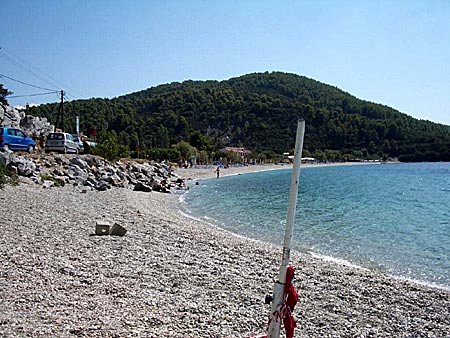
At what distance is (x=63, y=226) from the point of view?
12188mm

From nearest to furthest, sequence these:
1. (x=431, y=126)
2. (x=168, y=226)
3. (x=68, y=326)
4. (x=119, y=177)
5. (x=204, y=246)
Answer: (x=68, y=326), (x=204, y=246), (x=168, y=226), (x=119, y=177), (x=431, y=126)

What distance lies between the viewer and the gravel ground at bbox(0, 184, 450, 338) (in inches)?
218

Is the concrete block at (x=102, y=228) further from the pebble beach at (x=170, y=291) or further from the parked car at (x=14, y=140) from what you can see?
the parked car at (x=14, y=140)

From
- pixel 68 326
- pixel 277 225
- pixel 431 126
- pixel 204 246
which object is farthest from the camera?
pixel 431 126

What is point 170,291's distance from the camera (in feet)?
23.6

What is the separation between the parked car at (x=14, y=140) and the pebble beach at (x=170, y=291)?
14.5 meters

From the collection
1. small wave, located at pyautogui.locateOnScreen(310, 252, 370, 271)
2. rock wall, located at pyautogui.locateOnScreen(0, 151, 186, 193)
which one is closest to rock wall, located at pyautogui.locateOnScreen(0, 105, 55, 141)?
rock wall, located at pyautogui.locateOnScreen(0, 151, 186, 193)

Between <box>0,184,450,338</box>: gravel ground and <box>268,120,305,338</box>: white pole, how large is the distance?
220 cm

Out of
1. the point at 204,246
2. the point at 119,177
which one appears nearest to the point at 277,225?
the point at 204,246

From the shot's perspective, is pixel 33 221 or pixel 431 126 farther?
pixel 431 126

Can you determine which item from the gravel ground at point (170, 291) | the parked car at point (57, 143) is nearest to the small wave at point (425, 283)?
the gravel ground at point (170, 291)

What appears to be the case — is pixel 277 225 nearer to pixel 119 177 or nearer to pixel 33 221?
pixel 33 221

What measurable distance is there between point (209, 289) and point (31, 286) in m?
3.11

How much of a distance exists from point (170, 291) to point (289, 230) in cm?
453
